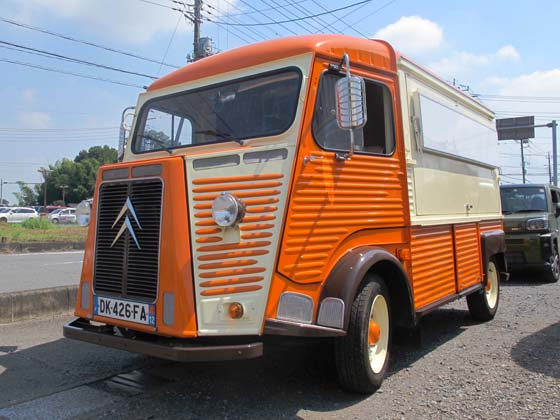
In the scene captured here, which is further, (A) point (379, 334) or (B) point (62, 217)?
(B) point (62, 217)

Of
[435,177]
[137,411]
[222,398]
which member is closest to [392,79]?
[435,177]

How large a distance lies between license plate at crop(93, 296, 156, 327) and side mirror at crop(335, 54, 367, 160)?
1.97 m

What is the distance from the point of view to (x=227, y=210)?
349 centimetres

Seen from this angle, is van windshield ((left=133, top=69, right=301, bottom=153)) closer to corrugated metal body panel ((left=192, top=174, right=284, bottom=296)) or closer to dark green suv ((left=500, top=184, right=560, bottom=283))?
corrugated metal body panel ((left=192, top=174, right=284, bottom=296))

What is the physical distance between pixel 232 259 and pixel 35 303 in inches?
173

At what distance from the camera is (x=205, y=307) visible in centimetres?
352

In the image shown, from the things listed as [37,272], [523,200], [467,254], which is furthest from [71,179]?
[467,254]

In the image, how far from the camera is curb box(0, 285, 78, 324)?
6387mm

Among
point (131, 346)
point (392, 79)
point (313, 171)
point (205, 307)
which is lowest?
point (131, 346)

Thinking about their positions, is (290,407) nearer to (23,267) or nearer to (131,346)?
(131,346)

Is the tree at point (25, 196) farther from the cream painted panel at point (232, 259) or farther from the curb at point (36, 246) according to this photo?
the cream painted panel at point (232, 259)

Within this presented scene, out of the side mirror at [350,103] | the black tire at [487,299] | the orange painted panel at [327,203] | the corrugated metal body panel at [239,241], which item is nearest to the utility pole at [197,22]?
the black tire at [487,299]

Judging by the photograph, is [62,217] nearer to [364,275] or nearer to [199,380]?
[199,380]

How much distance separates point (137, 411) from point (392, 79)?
358cm
